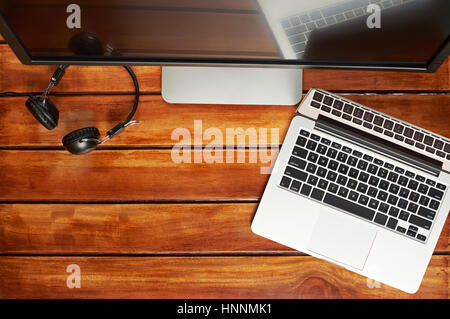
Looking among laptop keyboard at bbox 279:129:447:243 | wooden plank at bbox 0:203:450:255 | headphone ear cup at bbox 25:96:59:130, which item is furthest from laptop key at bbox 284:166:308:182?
headphone ear cup at bbox 25:96:59:130

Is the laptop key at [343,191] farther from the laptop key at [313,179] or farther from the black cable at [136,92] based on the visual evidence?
the black cable at [136,92]

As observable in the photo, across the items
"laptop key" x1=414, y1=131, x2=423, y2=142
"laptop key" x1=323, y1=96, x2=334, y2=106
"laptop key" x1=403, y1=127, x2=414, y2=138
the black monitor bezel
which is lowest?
"laptop key" x1=414, y1=131, x2=423, y2=142

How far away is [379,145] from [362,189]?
0.09 metres

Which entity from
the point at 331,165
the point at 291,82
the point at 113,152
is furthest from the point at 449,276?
the point at 113,152

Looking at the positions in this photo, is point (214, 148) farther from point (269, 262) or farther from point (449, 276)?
point (449, 276)

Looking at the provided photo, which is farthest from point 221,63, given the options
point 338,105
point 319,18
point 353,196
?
point 353,196

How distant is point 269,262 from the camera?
2.57 feet

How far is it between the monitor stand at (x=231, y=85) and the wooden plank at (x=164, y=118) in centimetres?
4

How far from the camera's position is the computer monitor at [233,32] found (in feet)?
1.67

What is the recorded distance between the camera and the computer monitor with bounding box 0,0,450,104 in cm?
51

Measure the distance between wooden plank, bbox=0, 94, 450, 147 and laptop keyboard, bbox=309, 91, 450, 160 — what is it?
63mm

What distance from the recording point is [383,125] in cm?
73
